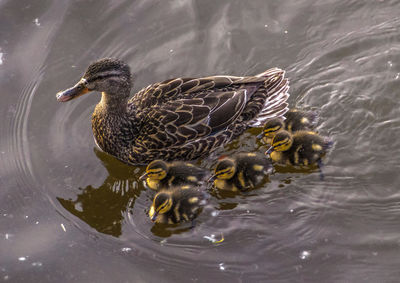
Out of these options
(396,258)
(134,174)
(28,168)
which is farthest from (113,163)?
(396,258)

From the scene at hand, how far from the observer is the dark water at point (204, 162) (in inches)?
144

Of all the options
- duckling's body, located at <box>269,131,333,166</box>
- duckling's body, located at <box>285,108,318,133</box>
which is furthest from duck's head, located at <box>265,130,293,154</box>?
duckling's body, located at <box>285,108,318,133</box>

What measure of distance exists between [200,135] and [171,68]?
3.37 ft

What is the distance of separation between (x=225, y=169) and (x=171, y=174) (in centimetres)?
39

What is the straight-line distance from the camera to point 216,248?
3.70 meters

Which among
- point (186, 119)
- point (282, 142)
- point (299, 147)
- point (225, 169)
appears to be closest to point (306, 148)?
point (299, 147)

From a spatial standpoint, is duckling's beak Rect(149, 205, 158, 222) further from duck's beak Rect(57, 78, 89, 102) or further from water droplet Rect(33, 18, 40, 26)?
water droplet Rect(33, 18, 40, 26)

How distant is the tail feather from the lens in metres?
4.34

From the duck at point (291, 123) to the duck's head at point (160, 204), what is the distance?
0.96m

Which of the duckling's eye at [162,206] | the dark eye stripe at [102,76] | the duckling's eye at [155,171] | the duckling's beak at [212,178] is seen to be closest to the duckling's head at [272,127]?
the duckling's beak at [212,178]

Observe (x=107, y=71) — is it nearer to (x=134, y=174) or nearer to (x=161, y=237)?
(x=134, y=174)

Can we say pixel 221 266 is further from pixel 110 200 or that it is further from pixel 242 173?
pixel 110 200

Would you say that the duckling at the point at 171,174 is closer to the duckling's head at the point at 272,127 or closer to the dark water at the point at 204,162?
the dark water at the point at 204,162

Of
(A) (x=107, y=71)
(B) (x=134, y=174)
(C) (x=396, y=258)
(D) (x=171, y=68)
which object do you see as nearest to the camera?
(C) (x=396, y=258)
